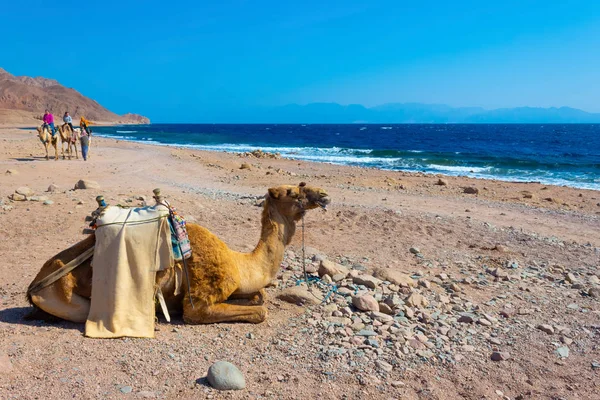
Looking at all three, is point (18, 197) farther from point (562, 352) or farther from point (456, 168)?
point (456, 168)

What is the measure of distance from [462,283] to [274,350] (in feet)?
12.6

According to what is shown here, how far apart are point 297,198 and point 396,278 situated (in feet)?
8.36

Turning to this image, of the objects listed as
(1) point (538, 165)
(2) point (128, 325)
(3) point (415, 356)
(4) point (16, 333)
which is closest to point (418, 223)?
(3) point (415, 356)

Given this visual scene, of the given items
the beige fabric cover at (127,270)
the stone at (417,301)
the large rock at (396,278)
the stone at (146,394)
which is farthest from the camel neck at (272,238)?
the large rock at (396,278)

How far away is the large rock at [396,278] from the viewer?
687 centimetres

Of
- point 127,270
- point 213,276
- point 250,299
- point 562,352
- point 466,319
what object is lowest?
point 562,352

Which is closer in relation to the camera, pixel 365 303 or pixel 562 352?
pixel 562 352

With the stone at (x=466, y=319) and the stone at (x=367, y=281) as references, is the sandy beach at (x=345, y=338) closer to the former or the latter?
the stone at (x=466, y=319)

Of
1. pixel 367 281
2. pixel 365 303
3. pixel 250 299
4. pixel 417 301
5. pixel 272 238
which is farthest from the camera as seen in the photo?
pixel 367 281

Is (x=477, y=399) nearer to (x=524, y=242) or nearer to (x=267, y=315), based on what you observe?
(x=267, y=315)

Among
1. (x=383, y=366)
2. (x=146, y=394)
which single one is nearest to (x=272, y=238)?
(x=383, y=366)

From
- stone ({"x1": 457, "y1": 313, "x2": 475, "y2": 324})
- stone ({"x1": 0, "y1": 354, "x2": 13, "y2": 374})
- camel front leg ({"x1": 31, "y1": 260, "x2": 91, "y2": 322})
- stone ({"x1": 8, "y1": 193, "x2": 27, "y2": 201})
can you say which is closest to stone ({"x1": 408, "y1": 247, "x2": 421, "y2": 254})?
stone ({"x1": 457, "y1": 313, "x2": 475, "y2": 324})

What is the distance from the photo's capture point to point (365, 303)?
230 inches

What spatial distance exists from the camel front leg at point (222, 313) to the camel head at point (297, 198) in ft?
3.90
